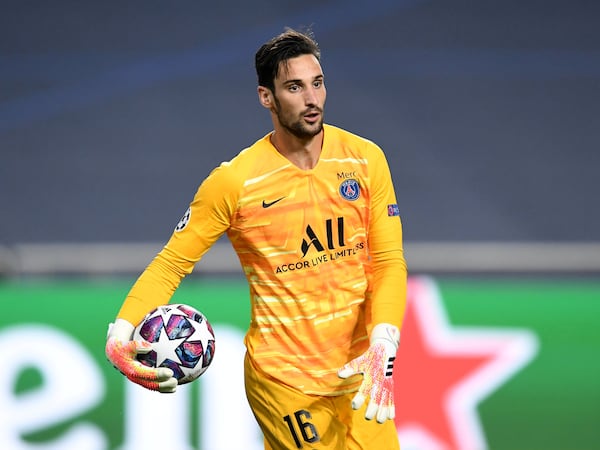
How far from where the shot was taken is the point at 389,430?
15.9 feet

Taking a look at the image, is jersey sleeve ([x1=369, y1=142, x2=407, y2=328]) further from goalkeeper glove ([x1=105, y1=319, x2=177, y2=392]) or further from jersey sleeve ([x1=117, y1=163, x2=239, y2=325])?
goalkeeper glove ([x1=105, y1=319, x2=177, y2=392])

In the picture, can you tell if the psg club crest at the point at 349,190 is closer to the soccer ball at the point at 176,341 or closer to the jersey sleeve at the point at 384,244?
the jersey sleeve at the point at 384,244

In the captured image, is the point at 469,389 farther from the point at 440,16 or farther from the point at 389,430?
the point at 440,16

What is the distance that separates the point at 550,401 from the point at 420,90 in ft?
20.5

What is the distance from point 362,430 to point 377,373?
15.6 inches

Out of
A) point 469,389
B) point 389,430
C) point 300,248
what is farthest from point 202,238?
point 469,389

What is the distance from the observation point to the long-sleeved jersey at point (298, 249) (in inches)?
186

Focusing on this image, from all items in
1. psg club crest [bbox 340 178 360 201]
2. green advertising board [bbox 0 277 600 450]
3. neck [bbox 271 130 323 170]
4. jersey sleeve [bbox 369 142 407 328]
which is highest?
neck [bbox 271 130 323 170]

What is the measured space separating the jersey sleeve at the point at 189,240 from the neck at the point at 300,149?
0.85 ft

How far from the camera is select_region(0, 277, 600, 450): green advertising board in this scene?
693 cm

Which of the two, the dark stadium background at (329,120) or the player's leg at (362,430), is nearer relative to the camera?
the player's leg at (362,430)

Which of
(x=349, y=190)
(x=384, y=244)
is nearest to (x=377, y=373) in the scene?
(x=384, y=244)

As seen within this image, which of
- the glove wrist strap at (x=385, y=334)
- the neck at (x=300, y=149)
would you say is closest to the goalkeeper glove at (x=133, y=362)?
the glove wrist strap at (x=385, y=334)

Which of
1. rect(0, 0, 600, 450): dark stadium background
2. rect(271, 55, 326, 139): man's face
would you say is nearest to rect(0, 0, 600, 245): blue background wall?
rect(0, 0, 600, 450): dark stadium background
